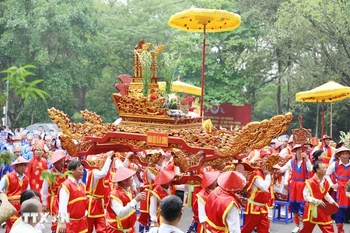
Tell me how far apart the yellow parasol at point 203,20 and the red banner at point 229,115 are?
1214 cm

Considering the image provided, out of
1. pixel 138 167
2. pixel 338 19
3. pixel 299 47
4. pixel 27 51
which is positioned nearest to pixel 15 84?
pixel 138 167

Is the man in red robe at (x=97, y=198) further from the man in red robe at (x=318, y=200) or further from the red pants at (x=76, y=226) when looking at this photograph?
the man in red robe at (x=318, y=200)

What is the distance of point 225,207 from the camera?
5.88 m

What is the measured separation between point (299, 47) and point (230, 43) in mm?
2715

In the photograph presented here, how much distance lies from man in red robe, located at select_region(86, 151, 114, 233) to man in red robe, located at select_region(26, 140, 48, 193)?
1.80 meters

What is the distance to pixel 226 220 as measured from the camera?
5.93 meters

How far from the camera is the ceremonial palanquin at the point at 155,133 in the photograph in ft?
24.0

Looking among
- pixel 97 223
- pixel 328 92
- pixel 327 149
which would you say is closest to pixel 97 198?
pixel 97 223

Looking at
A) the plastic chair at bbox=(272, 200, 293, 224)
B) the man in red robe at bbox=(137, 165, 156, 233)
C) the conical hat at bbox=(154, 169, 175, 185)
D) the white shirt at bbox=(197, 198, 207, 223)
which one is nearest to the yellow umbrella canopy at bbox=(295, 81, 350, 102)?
the plastic chair at bbox=(272, 200, 293, 224)

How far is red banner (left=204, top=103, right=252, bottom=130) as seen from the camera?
70.3 feet

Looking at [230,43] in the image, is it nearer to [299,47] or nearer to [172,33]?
[299,47]

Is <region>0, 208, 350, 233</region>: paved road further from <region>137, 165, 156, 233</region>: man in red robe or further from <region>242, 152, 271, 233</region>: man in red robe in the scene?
<region>242, 152, 271, 233</region>: man in red robe

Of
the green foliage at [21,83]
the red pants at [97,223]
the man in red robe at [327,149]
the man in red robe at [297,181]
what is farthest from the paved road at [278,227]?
the green foliage at [21,83]

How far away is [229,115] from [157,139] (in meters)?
14.3
